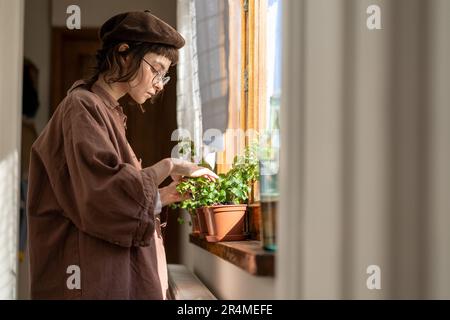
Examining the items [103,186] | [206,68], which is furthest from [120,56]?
[206,68]

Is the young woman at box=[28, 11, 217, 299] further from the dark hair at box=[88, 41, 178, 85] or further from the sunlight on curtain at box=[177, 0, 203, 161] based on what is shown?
the sunlight on curtain at box=[177, 0, 203, 161]

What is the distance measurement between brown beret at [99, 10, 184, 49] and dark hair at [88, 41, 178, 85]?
0.02 meters

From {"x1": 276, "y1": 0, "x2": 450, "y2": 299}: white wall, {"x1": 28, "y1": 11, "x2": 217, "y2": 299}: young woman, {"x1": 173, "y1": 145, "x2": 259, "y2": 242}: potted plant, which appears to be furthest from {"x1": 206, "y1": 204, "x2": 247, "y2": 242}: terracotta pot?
{"x1": 276, "y1": 0, "x2": 450, "y2": 299}: white wall

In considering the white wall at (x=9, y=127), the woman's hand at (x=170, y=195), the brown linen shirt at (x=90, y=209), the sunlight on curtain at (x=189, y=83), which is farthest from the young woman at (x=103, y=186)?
the sunlight on curtain at (x=189, y=83)

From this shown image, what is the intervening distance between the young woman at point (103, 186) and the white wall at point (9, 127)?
0.34 metres

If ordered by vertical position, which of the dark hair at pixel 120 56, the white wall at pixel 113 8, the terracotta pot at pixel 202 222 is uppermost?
the white wall at pixel 113 8

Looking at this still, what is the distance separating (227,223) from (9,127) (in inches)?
25.4

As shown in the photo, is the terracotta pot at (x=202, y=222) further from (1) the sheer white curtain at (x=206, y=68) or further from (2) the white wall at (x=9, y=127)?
(2) the white wall at (x=9, y=127)

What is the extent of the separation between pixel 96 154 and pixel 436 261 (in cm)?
68

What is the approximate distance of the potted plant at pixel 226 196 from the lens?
179cm

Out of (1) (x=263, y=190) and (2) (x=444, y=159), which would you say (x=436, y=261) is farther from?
(1) (x=263, y=190)

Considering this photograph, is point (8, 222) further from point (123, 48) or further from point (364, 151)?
point (364, 151)

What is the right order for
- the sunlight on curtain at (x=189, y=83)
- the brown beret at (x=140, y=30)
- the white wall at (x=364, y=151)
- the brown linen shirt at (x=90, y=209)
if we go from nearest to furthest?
the white wall at (x=364, y=151)
the brown linen shirt at (x=90, y=209)
the brown beret at (x=140, y=30)
the sunlight on curtain at (x=189, y=83)
